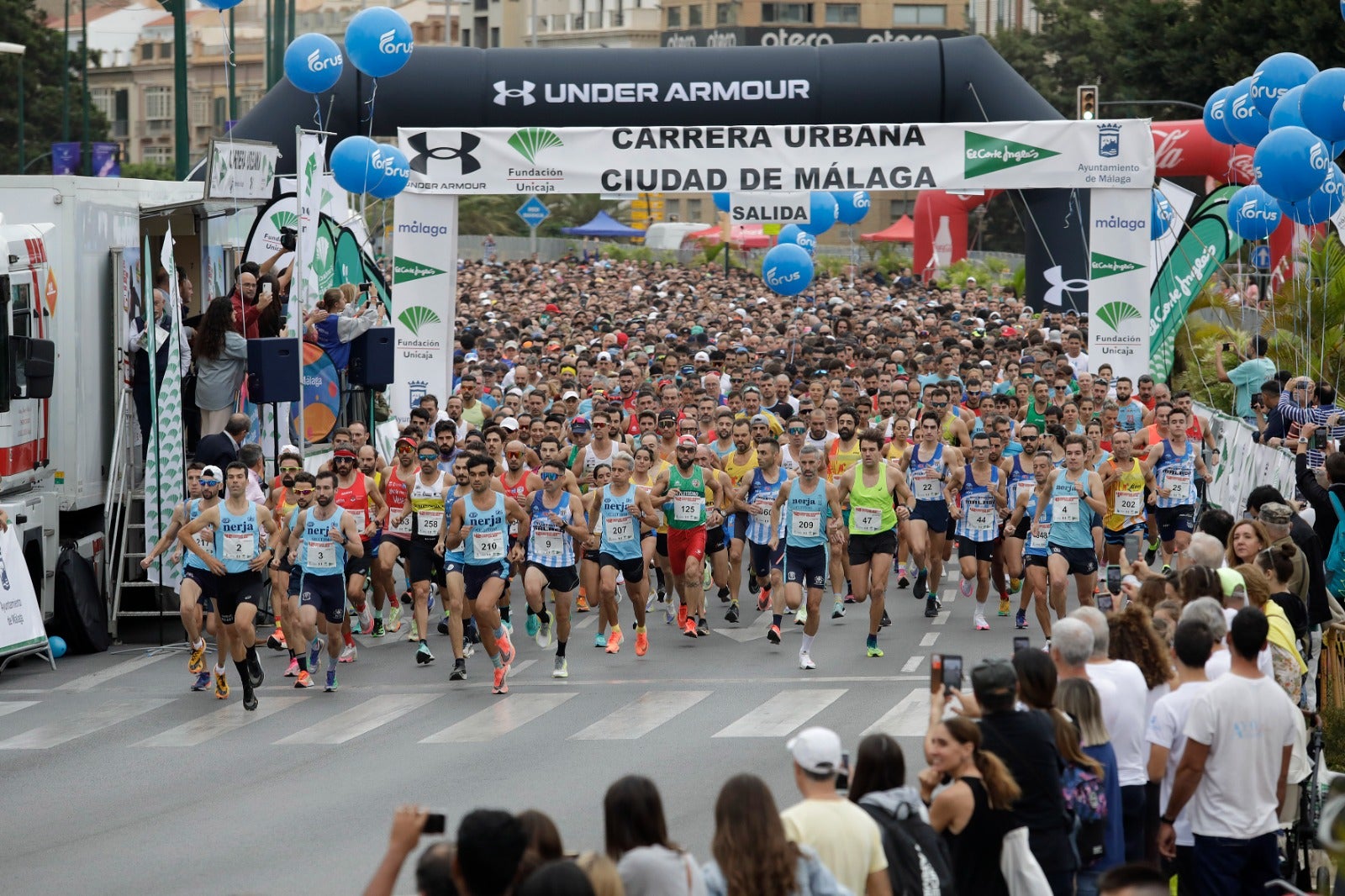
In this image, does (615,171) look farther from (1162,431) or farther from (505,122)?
(1162,431)

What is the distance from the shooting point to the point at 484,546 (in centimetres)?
1452

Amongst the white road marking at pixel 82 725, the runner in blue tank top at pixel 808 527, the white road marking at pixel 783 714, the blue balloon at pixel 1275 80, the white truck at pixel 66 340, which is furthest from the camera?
the blue balloon at pixel 1275 80

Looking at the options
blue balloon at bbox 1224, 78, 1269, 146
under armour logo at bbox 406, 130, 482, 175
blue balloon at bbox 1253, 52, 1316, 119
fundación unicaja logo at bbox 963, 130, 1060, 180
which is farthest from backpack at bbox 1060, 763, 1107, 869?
under armour logo at bbox 406, 130, 482, 175

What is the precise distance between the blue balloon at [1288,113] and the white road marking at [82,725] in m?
11.0

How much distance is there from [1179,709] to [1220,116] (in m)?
14.3

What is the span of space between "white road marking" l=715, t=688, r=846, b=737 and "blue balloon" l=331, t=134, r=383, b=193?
30.1 ft

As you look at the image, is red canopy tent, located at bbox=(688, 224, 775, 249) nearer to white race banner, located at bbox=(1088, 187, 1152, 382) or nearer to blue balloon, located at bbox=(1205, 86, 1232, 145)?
white race banner, located at bbox=(1088, 187, 1152, 382)

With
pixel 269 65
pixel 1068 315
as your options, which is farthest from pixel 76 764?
pixel 269 65

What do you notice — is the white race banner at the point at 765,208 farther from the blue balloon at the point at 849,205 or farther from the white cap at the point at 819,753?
the blue balloon at the point at 849,205

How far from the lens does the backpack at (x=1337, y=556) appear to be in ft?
41.3

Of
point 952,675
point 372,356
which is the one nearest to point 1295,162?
point 372,356

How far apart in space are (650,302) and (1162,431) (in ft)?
89.2

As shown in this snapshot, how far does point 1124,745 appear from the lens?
7.32 metres

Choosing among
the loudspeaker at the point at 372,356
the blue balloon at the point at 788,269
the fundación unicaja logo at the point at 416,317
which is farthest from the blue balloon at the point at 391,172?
the blue balloon at the point at 788,269
